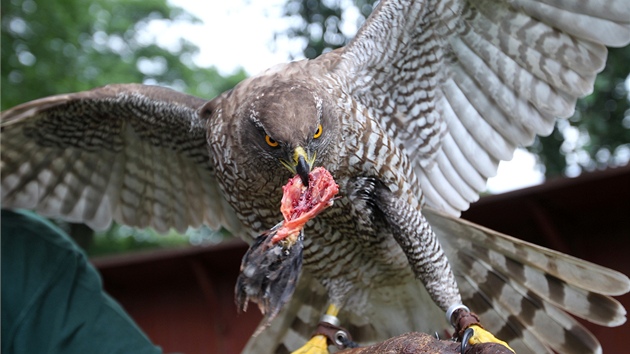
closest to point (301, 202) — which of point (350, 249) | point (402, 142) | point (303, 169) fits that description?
point (303, 169)

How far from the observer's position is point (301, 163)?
2537 millimetres

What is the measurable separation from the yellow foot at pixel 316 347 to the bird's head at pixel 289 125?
2.82 feet

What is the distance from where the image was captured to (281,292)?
2.45 m

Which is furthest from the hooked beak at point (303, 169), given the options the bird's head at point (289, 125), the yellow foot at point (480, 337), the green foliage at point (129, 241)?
the green foliage at point (129, 241)

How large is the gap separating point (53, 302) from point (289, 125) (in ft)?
5.88

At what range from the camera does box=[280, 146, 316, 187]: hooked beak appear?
2.52m

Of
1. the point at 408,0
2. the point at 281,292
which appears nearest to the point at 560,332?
the point at 281,292

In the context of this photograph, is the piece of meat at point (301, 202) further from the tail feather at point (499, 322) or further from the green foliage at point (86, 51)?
the green foliage at point (86, 51)

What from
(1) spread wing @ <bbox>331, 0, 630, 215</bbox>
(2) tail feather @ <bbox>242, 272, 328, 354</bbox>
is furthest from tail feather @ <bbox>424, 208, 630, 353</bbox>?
(2) tail feather @ <bbox>242, 272, 328, 354</bbox>

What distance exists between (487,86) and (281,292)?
1.58 meters

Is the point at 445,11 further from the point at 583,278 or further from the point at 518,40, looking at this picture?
the point at 583,278

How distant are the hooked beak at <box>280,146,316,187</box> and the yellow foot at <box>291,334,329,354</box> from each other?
0.86 m

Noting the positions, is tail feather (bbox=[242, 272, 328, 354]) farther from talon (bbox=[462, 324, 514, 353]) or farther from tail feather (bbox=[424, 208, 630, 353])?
talon (bbox=[462, 324, 514, 353])

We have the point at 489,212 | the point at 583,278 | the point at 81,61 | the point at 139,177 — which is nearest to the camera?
the point at 583,278
